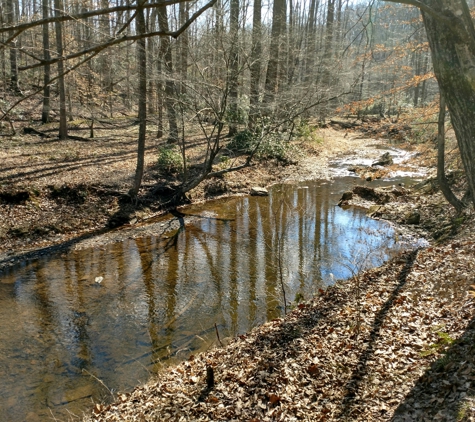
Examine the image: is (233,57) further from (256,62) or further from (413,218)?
(413,218)

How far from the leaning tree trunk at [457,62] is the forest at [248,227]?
14mm

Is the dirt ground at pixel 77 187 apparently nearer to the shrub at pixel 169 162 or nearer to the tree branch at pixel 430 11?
the shrub at pixel 169 162

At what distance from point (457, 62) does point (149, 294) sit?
7.37m

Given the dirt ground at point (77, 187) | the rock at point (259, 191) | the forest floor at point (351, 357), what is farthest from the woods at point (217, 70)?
the forest floor at point (351, 357)

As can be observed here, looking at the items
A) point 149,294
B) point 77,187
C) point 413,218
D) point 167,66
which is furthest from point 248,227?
point 167,66

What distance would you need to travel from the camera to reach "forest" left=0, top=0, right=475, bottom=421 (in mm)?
4016

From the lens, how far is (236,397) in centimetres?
447

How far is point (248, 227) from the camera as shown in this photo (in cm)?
1277

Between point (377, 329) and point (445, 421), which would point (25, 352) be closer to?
point (377, 329)

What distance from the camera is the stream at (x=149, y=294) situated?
19.6 ft

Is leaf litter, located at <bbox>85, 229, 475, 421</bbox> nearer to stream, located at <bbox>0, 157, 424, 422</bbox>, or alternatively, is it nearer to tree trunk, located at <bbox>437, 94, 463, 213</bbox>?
stream, located at <bbox>0, 157, 424, 422</bbox>

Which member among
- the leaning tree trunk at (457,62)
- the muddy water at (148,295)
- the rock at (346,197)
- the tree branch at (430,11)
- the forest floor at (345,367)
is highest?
the tree branch at (430,11)

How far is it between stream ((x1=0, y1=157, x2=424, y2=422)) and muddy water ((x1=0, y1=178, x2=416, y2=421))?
0.08ft

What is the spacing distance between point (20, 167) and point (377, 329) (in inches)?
516
